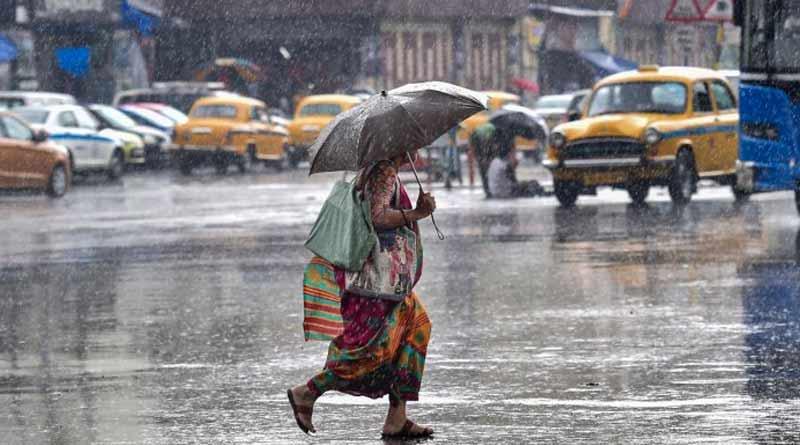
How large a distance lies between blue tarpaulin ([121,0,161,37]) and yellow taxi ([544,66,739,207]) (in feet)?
113

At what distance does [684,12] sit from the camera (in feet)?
107

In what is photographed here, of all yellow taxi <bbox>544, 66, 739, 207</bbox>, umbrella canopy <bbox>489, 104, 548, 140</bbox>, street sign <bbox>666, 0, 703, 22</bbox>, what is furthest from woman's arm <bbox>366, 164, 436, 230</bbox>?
street sign <bbox>666, 0, 703, 22</bbox>

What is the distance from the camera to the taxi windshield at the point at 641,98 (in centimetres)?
2636

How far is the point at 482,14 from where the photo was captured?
244 ft

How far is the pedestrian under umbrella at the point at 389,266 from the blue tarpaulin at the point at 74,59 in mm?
52842

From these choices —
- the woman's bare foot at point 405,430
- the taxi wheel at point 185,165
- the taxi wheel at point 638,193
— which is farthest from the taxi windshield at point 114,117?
the woman's bare foot at point 405,430

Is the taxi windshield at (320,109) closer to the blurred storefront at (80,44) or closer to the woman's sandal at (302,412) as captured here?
the blurred storefront at (80,44)

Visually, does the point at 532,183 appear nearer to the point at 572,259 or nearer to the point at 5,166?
the point at 5,166

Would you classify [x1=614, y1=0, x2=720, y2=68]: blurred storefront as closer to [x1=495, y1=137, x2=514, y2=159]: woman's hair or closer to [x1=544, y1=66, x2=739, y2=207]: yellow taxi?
[x1=495, y1=137, x2=514, y2=159]: woman's hair

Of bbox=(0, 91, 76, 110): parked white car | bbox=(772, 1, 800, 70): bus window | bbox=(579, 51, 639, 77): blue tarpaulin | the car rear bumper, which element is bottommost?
bbox=(579, 51, 639, 77): blue tarpaulin

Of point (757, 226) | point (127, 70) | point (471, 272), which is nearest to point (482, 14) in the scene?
point (127, 70)

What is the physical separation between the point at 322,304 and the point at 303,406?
0.42 meters

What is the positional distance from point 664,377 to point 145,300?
18.1ft

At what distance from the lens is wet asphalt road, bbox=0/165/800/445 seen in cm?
880
